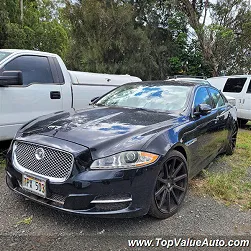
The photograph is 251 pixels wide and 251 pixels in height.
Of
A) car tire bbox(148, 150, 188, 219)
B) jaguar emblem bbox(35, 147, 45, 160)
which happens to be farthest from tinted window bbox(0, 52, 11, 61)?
car tire bbox(148, 150, 188, 219)

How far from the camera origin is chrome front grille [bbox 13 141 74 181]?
2.57m

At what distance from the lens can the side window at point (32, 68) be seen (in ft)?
14.8

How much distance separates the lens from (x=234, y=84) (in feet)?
32.2

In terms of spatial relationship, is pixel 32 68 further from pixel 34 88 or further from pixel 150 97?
pixel 150 97

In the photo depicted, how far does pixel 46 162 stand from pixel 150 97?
6.38 ft

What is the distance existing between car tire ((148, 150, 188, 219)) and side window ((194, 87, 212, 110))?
1.03 m

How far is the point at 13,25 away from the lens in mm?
18266

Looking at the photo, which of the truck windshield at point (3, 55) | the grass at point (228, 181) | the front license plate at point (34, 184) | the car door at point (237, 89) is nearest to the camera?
the front license plate at point (34, 184)

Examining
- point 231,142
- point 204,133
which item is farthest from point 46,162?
point 231,142

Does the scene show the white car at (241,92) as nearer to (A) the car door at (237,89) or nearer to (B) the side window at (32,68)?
(A) the car door at (237,89)

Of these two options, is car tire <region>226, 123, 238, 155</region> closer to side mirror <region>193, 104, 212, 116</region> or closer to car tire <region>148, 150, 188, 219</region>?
side mirror <region>193, 104, 212, 116</region>

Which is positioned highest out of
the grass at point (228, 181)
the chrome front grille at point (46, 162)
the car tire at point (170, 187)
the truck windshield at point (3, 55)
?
the truck windshield at point (3, 55)

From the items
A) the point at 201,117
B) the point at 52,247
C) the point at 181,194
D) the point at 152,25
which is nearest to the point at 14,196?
the point at 52,247

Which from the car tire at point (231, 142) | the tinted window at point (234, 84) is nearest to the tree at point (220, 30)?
the tinted window at point (234, 84)
